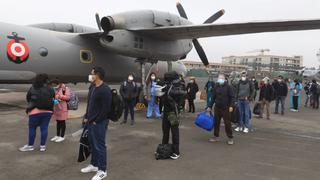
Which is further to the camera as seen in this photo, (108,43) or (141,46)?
(141,46)

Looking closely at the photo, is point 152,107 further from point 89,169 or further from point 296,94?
point 296,94

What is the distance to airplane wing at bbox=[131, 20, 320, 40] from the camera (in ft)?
35.5

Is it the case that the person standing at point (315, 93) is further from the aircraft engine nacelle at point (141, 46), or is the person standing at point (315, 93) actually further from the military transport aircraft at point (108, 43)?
the aircraft engine nacelle at point (141, 46)

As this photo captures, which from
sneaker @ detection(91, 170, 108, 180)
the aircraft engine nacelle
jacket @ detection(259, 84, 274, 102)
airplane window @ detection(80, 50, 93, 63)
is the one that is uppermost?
the aircraft engine nacelle

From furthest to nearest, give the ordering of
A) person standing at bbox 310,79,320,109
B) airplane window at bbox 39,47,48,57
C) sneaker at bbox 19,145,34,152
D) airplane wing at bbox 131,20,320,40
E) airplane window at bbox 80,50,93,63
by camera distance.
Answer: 1. person standing at bbox 310,79,320,109
2. airplane window at bbox 80,50,93,63
3. airplane window at bbox 39,47,48,57
4. airplane wing at bbox 131,20,320,40
5. sneaker at bbox 19,145,34,152

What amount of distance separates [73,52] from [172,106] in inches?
345

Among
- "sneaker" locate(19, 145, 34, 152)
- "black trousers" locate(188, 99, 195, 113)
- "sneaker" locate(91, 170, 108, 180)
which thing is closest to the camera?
"sneaker" locate(91, 170, 108, 180)

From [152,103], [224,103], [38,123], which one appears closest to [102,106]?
[38,123]

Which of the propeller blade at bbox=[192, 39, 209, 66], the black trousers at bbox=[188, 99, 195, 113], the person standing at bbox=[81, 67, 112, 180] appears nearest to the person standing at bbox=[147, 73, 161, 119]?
the black trousers at bbox=[188, 99, 195, 113]

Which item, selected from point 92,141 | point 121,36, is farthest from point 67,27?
point 92,141

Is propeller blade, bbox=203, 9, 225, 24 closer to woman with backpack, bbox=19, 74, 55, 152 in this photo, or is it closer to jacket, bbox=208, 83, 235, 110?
jacket, bbox=208, 83, 235, 110

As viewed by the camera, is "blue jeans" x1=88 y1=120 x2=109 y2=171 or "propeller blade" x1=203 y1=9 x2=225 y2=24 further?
"propeller blade" x1=203 y1=9 x2=225 y2=24

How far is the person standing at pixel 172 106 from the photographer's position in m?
5.55

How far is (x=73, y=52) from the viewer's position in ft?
42.6
